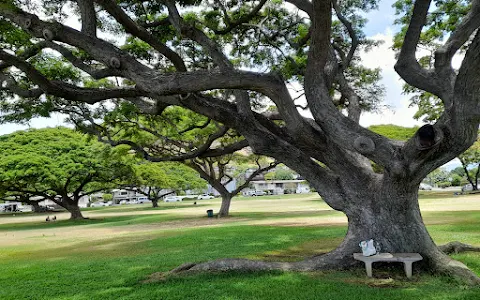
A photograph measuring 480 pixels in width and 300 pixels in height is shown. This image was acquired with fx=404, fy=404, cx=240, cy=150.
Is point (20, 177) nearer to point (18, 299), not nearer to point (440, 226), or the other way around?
point (18, 299)

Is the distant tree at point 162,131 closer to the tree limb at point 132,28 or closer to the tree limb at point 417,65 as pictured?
the tree limb at point 132,28

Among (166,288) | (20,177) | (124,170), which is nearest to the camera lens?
(166,288)

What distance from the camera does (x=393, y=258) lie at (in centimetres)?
646

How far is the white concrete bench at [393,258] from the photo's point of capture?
6426 millimetres

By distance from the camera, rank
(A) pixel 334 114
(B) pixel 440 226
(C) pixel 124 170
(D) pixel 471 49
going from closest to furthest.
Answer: (D) pixel 471 49
(A) pixel 334 114
(B) pixel 440 226
(C) pixel 124 170

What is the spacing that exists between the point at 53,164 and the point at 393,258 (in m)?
23.2

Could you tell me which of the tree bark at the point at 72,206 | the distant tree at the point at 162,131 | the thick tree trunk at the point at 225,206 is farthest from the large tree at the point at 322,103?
the tree bark at the point at 72,206

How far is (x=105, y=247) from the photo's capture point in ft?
41.8

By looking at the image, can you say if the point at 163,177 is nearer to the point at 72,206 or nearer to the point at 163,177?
the point at 163,177

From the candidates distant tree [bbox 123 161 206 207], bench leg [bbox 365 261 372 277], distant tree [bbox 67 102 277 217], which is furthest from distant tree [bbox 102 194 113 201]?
bench leg [bbox 365 261 372 277]

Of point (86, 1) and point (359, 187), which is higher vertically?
point (86, 1)

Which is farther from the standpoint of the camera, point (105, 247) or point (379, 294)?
point (105, 247)

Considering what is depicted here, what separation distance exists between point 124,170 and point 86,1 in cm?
2330

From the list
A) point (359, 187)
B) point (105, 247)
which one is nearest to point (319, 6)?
point (359, 187)
